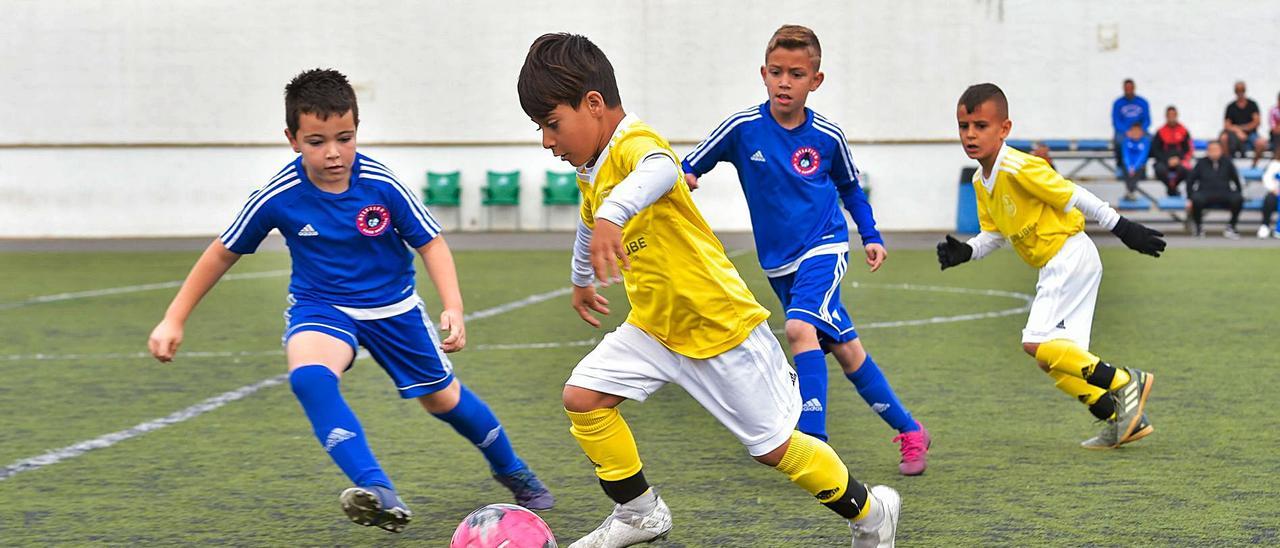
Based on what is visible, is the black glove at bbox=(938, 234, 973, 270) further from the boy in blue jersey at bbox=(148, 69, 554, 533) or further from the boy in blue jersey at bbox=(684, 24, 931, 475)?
the boy in blue jersey at bbox=(148, 69, 554, 533)

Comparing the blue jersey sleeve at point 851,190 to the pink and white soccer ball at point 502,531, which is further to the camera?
the blue jersey sleeve at point 851,190

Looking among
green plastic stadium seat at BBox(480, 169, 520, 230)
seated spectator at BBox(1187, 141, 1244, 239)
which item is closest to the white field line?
seated spectator at BBox(1187, 141, 1244, 239)

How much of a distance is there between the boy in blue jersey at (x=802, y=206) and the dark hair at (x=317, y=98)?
1.68 metres

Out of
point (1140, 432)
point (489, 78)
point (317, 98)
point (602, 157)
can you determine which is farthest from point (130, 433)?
point (489, 78)

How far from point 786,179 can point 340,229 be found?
186 centimetres

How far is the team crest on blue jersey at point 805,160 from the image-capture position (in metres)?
5.86

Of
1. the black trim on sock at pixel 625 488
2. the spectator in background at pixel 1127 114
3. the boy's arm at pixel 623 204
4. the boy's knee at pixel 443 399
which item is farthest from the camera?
the spectator in background at pixel 1127 114

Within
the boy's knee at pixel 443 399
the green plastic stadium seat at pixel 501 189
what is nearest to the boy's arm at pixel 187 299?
the boy's knee at pixel 443 399

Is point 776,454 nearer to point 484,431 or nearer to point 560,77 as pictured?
point 560,77

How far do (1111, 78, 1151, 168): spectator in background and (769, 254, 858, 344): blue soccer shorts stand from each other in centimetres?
1982

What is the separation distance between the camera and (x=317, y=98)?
179 inches

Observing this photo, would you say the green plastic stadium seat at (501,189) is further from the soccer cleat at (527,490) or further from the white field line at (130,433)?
the soccer cleat at (527,490)

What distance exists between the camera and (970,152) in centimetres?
610

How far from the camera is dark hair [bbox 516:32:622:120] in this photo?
152 inches
